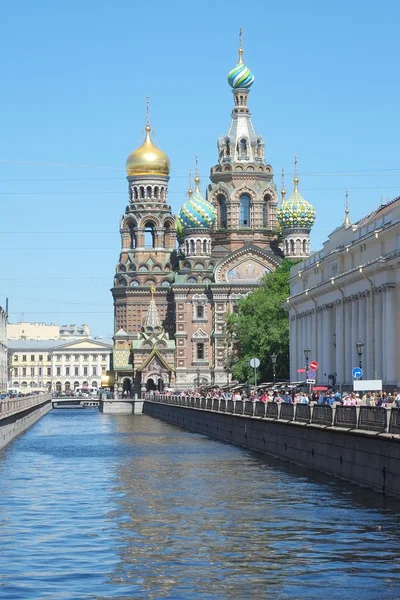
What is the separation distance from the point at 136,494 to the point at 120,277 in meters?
110

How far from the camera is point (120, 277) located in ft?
480

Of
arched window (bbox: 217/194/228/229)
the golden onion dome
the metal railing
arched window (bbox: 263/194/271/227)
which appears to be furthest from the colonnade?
the golden onion dome

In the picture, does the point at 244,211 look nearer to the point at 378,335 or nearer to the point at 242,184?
the point at 242,184

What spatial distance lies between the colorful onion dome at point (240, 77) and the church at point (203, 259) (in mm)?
98

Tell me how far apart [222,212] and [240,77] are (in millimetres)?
13346

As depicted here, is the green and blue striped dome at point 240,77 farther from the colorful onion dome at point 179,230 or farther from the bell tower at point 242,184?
the colorful onion dome at point 179,230

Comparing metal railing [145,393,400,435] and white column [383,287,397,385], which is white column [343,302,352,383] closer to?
metal railing [145,393,400,435]

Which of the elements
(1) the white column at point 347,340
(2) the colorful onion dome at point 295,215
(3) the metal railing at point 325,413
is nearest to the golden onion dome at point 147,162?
(2) the colorful onion dome at point 295,215

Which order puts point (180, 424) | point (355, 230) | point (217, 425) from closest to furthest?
1. point (217, 425)
2. point (355, 230)
3. point (180, 424)

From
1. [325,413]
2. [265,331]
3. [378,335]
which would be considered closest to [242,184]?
[265,331]

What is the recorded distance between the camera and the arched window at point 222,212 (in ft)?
463

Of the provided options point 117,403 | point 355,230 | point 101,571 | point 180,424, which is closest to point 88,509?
point 101,571

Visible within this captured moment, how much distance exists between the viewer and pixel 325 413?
4097 centimetres

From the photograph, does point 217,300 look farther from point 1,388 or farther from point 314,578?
point 314,578
